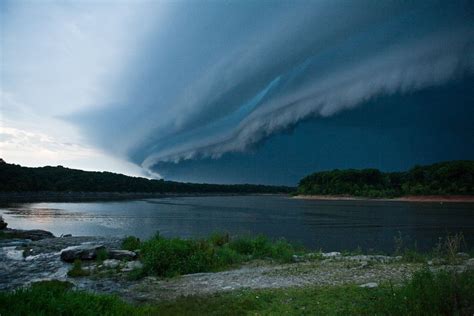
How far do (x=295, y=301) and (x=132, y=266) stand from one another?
39.1ft

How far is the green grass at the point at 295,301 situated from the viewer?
854 centimetres

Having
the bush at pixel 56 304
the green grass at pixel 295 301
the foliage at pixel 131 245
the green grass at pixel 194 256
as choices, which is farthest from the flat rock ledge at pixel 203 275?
the bush at pixel 56 304

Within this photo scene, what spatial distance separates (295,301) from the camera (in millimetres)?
11562

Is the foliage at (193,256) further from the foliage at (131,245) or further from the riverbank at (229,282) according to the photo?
the foliage at (131,245)

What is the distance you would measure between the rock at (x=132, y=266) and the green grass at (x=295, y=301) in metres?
8.43

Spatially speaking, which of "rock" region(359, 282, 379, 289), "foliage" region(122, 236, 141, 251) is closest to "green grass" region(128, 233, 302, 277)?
"foliage" region(122, 236, 141, 251)

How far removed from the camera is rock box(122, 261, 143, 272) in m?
20.0

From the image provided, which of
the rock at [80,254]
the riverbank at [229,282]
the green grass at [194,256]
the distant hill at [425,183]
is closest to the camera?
the riverbank at [229,282]

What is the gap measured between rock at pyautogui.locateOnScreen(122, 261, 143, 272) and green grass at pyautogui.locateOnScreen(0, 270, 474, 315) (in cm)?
843

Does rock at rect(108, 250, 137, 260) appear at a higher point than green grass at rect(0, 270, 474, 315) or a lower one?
lower

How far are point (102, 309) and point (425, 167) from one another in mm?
185038

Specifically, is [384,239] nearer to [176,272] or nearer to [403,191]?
[176,272]

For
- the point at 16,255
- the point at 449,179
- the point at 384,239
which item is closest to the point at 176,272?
the point at 16,255

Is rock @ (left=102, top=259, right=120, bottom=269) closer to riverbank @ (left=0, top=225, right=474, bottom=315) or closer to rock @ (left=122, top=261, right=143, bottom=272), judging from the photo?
riverbank @ (left=0, top=225, right=474, bottom=315)
